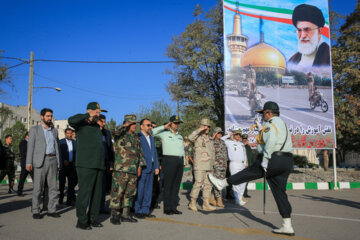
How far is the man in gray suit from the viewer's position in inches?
264

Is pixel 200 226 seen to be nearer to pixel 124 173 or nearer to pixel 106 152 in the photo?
pixel 124 173

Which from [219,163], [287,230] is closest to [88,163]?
[287,230]

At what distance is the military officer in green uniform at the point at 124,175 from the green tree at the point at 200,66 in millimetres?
21724

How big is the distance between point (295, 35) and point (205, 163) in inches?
467

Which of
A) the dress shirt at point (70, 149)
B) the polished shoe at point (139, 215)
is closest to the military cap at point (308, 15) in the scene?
the dress shirt at point (70, 149)

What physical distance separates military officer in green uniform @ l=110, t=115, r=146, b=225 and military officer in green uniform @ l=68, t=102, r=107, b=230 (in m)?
0.34

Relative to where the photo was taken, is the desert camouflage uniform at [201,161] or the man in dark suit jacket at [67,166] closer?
the desert camouflage uniform at [201,161]

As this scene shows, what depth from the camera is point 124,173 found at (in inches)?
253

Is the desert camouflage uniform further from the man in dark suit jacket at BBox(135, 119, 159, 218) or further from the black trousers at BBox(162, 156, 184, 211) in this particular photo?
the man in dark suit jacket at BBox(135, 119, 159, 218)

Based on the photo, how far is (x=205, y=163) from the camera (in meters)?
8.02

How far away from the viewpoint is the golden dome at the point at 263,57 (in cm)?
1720

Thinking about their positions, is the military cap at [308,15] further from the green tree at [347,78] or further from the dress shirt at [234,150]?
the dress shirt at [234,150]

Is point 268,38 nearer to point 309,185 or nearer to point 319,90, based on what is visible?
point 319,90

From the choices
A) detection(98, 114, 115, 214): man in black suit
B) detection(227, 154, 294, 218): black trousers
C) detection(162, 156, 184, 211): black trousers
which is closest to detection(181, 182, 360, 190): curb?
detection(162, 156, 184, 211): black trousers
